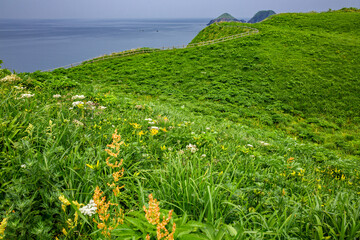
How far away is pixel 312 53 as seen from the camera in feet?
70.1

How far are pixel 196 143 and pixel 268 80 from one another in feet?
53.4

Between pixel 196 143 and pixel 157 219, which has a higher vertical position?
pixel 157 219

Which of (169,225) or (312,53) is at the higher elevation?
(312,53)

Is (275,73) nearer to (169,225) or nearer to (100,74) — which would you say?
(100,74)

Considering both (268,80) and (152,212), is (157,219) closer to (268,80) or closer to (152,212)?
(152,212)

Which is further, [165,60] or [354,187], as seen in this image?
[165,60]

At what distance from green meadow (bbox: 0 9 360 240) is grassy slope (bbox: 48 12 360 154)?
0.13 metres

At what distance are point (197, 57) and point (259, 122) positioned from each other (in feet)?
47.7

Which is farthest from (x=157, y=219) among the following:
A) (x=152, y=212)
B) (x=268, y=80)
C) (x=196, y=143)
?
(x=268, y=80)

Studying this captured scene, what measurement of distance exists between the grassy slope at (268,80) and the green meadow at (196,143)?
134 mm

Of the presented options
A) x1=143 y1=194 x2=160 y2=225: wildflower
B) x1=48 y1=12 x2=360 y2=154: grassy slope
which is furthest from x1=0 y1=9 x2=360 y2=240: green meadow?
x1=48 y1=12 x2=360 y2=154: grassy slope

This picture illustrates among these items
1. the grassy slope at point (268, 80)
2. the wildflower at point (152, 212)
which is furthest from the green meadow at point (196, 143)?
the grassy slope at point (268, 80)

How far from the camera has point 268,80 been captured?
18000mm

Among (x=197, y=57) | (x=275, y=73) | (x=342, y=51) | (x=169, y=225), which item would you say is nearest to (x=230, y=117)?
(x=275, y=73)
